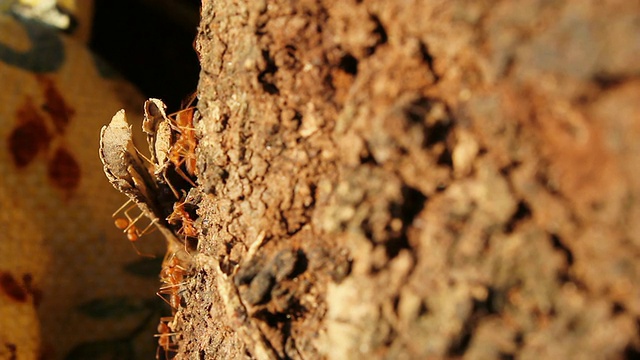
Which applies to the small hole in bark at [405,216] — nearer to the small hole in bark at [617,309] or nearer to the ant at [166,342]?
the small hole in bark at [617,309]

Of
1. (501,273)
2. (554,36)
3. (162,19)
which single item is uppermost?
(162,19)

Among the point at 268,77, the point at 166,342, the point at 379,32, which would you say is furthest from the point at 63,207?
the point at 379,32

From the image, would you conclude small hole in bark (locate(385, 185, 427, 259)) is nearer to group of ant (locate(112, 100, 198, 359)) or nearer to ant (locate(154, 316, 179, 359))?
group of ant (locate(112, 100, 198, 359))

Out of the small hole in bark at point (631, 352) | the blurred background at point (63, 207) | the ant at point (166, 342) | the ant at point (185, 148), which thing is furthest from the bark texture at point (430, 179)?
the blurred background at point (63, 207)

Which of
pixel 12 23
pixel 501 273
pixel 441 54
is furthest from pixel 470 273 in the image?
pixel 12 23

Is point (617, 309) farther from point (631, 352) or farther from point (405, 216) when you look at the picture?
point (405, 216)

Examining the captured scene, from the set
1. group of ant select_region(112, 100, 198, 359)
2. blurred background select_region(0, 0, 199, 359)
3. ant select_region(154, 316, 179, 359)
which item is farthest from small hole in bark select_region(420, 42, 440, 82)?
blurred background select_region(0, 0, 199, 359)

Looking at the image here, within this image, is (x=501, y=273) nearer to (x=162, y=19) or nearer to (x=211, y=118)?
(x=211, y=118)
